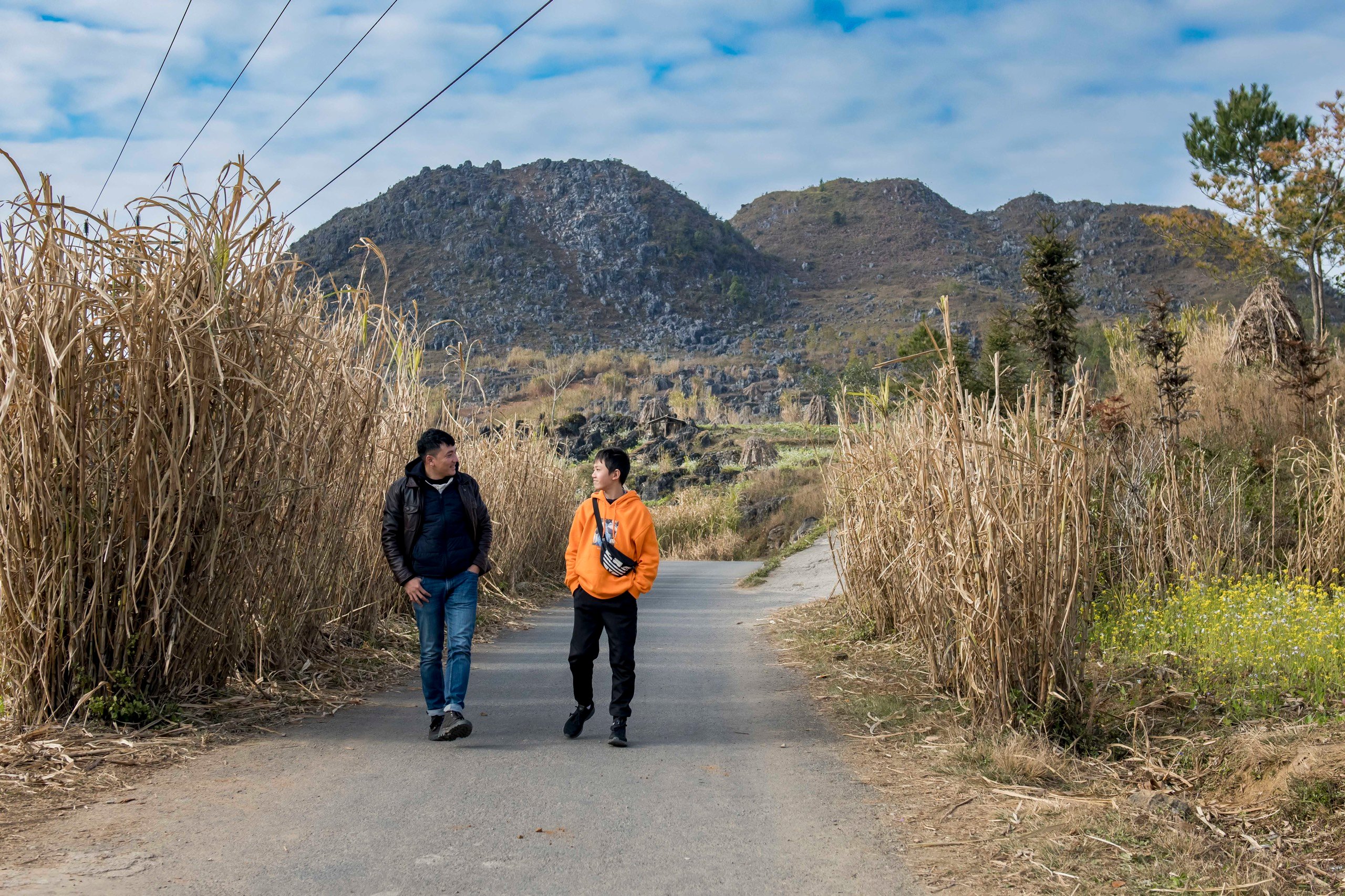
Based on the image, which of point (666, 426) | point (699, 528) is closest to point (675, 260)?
point (666, 426)

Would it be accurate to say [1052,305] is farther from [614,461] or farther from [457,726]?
[457,726]

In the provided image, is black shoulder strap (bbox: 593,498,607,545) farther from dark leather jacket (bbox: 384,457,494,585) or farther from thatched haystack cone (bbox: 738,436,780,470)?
thatched haystack cone (bbox: 738,436,780,470)

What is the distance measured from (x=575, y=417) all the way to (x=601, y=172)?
77374 millimetres

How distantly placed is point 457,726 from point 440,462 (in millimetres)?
1562

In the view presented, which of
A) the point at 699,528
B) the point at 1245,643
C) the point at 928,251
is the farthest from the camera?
the point at 928,251

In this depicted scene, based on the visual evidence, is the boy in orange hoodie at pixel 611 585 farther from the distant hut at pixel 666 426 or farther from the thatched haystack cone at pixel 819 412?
the thatched haystack cone at pixel 819 412

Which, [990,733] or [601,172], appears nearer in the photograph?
[990,733]

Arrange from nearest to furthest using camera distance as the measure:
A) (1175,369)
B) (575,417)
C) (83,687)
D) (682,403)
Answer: (83,687)
(1175,369)
(575,417)
(682,403)

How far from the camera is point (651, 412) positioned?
46156mm

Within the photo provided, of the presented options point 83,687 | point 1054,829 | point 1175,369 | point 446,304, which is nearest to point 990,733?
point 1054,829

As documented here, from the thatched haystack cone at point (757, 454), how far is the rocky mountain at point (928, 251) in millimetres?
42498

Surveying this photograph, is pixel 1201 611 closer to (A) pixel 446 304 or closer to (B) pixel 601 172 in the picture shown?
(A) pixel 446 304

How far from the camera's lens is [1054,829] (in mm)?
4109

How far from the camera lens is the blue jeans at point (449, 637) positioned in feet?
19.3
